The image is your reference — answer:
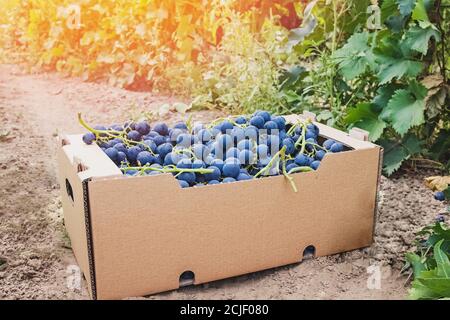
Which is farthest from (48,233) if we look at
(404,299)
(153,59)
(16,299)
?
(153,59)

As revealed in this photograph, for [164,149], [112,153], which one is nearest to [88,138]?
[112,153]

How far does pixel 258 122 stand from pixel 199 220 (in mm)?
448

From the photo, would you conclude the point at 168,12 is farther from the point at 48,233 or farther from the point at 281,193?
the point at 281,193

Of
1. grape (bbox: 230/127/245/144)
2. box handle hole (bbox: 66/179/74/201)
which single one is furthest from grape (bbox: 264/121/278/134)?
box handle hole (bbox: 66/179/74/201)

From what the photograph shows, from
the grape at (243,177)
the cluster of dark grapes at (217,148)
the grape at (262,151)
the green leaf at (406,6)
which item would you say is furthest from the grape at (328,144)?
the green leaf at (406,6)

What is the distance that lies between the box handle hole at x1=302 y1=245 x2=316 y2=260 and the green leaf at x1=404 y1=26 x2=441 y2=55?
95cm

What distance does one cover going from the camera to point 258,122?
182 centimetres

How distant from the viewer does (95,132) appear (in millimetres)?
1770

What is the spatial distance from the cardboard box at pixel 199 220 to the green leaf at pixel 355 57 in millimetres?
779

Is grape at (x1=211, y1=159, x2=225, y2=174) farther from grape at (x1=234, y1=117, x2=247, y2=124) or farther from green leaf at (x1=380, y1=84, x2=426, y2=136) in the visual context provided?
green leaf at (x1=380, y1=84, x2=426, y2=136)

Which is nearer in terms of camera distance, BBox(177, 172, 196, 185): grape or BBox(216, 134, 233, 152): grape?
BBox(177, 172, 196, 185): grape

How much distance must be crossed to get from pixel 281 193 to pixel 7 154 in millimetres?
1704

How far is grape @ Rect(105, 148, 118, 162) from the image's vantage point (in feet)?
5.38

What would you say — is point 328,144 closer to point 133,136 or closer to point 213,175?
point 213,175
